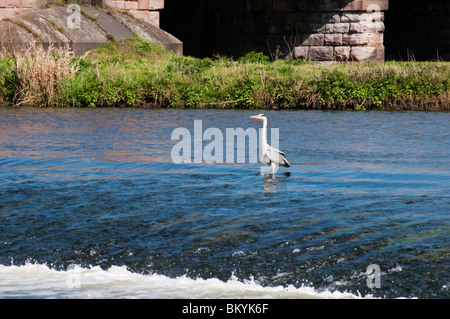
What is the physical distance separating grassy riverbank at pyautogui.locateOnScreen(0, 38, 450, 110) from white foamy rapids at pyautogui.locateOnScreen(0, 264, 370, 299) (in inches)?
551

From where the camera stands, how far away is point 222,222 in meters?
9.58

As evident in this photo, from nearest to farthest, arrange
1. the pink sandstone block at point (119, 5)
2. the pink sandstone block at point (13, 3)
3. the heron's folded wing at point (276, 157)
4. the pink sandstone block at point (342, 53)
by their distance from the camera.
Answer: the heron's folded wing at point (276, 157) → the pink sandstone block at point (13, 3) → the pink sandstone block at point (342, 53) → the pink sandstone block at point (119, 5)

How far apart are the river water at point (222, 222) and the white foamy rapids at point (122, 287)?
19 millimetres

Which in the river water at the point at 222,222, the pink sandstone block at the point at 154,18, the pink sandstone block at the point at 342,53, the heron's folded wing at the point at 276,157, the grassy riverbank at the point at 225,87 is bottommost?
the river water at the point at 222,222

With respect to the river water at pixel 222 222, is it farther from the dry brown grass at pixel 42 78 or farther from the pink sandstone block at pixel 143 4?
the pink sandstone block at pixel 143 4

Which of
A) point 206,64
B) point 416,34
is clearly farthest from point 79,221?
point 416,34

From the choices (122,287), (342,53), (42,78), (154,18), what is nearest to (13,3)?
(154,18)

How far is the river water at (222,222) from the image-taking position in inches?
305

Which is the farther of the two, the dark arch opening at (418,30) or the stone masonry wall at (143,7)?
the dark arch opening at (418,30)

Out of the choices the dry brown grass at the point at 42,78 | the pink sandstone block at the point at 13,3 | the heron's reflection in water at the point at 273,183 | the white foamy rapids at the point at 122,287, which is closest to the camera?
the white foamy rapids at the point at 122,287

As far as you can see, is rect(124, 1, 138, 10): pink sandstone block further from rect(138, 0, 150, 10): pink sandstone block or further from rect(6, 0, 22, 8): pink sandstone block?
rect(6, 0, 22, 8): pink sandstone block

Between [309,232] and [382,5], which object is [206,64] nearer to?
[382,5]

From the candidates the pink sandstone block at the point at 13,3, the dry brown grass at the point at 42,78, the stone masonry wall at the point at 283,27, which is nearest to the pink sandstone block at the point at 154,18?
the stone masonry wall at the point at 283,27

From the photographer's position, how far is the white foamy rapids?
24.5 ft
